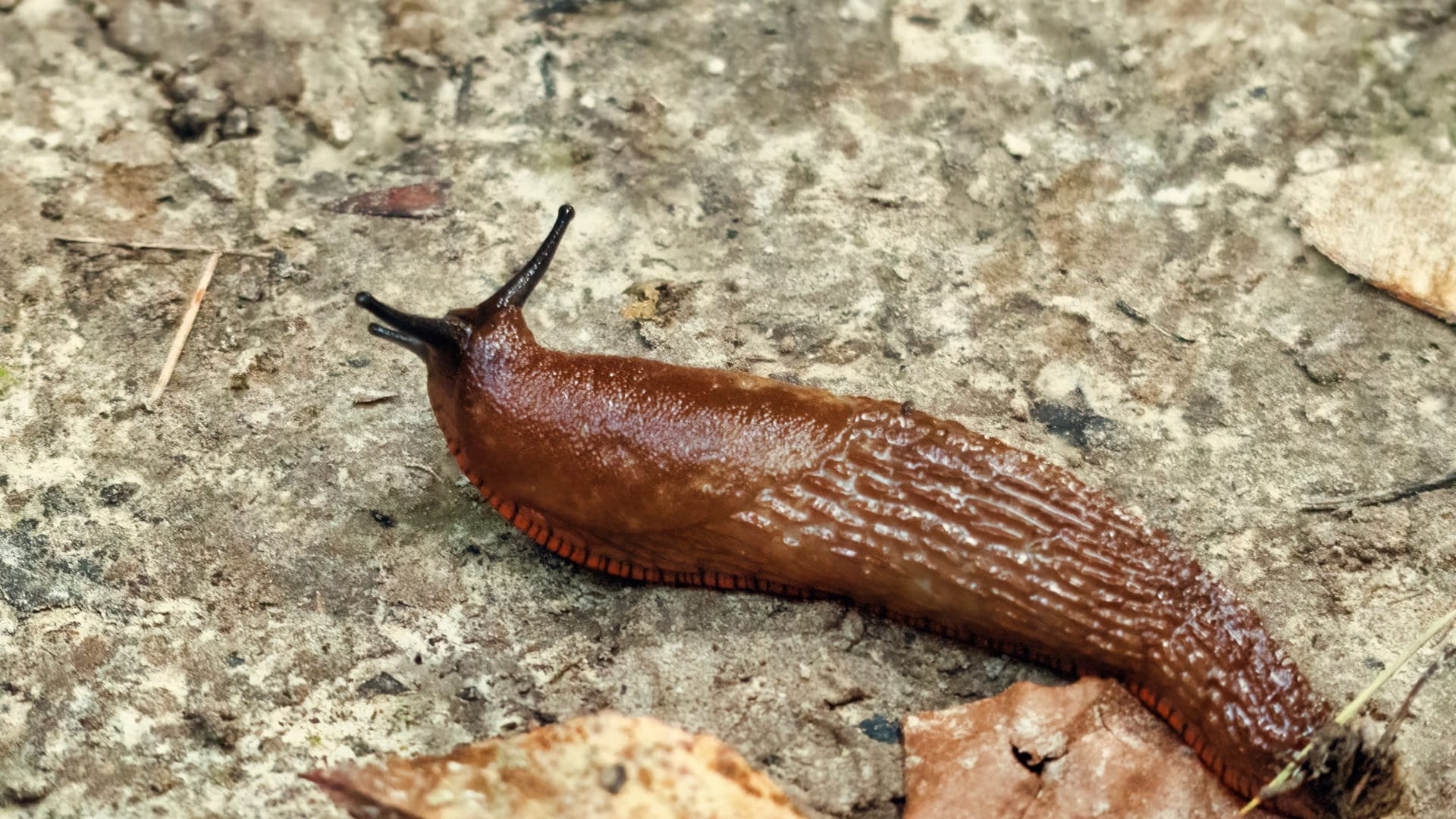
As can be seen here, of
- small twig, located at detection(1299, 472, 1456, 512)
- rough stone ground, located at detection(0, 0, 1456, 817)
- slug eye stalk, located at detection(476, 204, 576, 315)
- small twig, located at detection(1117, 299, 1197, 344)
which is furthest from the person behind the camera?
small twig, located at detection(1117, 299, 1197, 344)

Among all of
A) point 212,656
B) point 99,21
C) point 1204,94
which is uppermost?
point 1204,94

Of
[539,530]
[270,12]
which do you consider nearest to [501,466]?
[539,530]

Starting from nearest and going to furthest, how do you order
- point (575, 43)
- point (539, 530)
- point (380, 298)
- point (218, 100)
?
point (539, 530)
point (380, 298)
point (218, 100)
point (575, 43)

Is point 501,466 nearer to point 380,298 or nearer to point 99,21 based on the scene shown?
point 380,298

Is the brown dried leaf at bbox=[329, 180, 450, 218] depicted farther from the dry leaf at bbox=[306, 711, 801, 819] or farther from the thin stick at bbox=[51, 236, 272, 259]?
the dry leaf at bbox=[306, 711, 801, 819]

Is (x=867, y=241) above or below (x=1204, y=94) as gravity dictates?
below

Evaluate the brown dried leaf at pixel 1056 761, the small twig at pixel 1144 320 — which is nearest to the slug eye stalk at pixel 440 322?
the brown dried leaf at pixel 1056 761

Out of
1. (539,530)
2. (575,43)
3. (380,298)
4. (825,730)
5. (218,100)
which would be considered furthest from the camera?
(575,43)

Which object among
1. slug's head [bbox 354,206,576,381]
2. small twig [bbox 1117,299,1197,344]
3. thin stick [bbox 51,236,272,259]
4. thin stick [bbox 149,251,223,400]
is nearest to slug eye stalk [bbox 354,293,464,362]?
slug's head [bbox 354,206,576,381]
